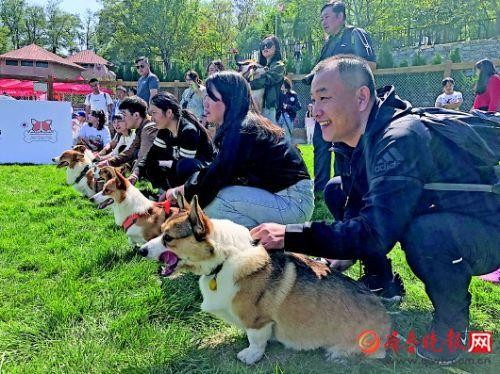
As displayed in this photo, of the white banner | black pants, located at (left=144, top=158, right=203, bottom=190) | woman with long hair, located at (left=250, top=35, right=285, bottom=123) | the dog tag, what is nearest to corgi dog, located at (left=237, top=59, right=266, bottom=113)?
woman with long hair, located at (left=250, top=35, right=285, bottom=123)

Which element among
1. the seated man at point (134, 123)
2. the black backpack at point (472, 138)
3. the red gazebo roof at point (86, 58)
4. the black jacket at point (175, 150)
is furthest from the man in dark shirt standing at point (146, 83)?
the red gazebo roof at point (86, 58)

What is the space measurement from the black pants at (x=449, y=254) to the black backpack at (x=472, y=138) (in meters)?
0.15

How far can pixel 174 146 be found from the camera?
475cm

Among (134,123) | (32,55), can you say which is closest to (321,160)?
(134,123)

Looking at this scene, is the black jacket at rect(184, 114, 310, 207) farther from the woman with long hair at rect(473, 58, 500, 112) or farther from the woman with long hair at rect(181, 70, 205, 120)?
the woman with long hair at rect(473, 58, 500, 112)

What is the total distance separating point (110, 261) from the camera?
12.0 feet

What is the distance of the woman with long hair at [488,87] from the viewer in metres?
6.53

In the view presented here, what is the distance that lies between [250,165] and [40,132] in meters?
8.63

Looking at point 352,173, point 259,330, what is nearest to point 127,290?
point 259,330

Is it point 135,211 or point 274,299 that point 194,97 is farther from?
point 274,299

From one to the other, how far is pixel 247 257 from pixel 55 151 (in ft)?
30.3

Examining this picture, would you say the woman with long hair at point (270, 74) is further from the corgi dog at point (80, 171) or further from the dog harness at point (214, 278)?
the dog harness at point (214, 278)

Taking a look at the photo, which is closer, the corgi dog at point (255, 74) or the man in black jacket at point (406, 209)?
the man in black jacket at point (406, 209)

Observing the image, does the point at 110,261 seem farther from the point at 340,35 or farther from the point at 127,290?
the point at 340,35
